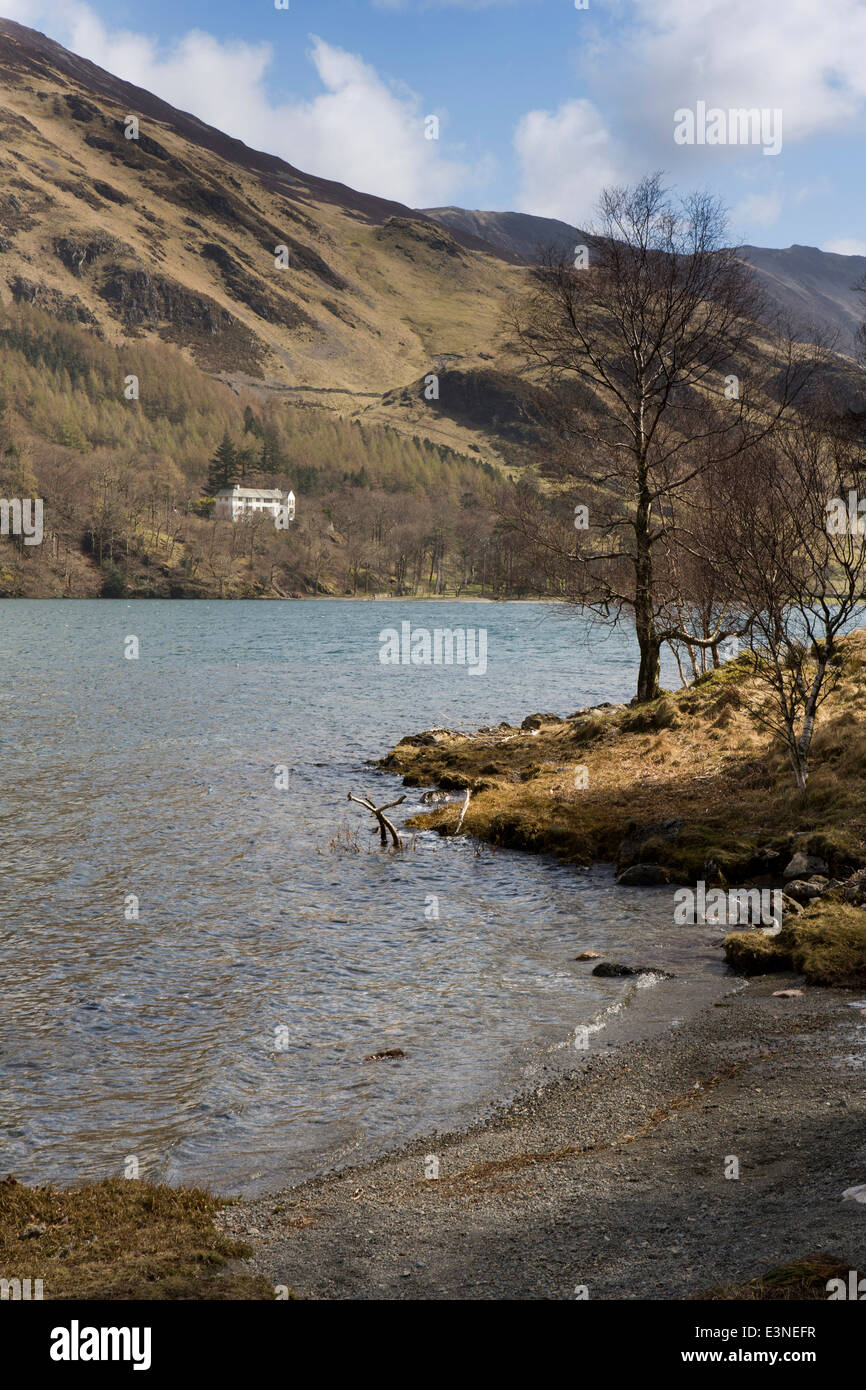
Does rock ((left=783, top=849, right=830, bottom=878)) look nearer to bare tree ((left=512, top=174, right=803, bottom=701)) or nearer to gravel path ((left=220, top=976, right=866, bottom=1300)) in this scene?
gravel path ((left=220, top=976, right=866, bottom=1300))

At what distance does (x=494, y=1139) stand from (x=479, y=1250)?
2514 millimetres

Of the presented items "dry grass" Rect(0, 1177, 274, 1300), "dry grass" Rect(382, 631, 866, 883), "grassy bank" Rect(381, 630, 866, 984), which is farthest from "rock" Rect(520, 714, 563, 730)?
"dry grass" Rect(0, 1177, 274, 1300)

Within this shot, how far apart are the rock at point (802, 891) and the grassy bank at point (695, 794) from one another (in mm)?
396

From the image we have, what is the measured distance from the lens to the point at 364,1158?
9023 mm

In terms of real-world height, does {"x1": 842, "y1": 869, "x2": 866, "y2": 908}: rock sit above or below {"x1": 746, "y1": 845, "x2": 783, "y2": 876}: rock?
above

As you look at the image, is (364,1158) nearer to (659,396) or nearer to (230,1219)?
(230,1219)

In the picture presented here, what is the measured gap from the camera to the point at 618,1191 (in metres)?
7.45

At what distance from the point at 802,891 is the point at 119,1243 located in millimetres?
11449

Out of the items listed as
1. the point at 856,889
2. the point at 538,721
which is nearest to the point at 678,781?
the point at 856,889

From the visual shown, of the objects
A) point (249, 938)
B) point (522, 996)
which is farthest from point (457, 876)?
point (522, 996)

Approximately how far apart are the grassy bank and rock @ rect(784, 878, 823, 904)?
1.30 ft

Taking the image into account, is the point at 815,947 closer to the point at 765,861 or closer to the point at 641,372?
the point at 765,861

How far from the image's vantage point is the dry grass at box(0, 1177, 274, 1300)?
6340 millimetres

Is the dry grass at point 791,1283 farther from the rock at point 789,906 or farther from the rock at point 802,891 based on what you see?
the rock at point 802,891
